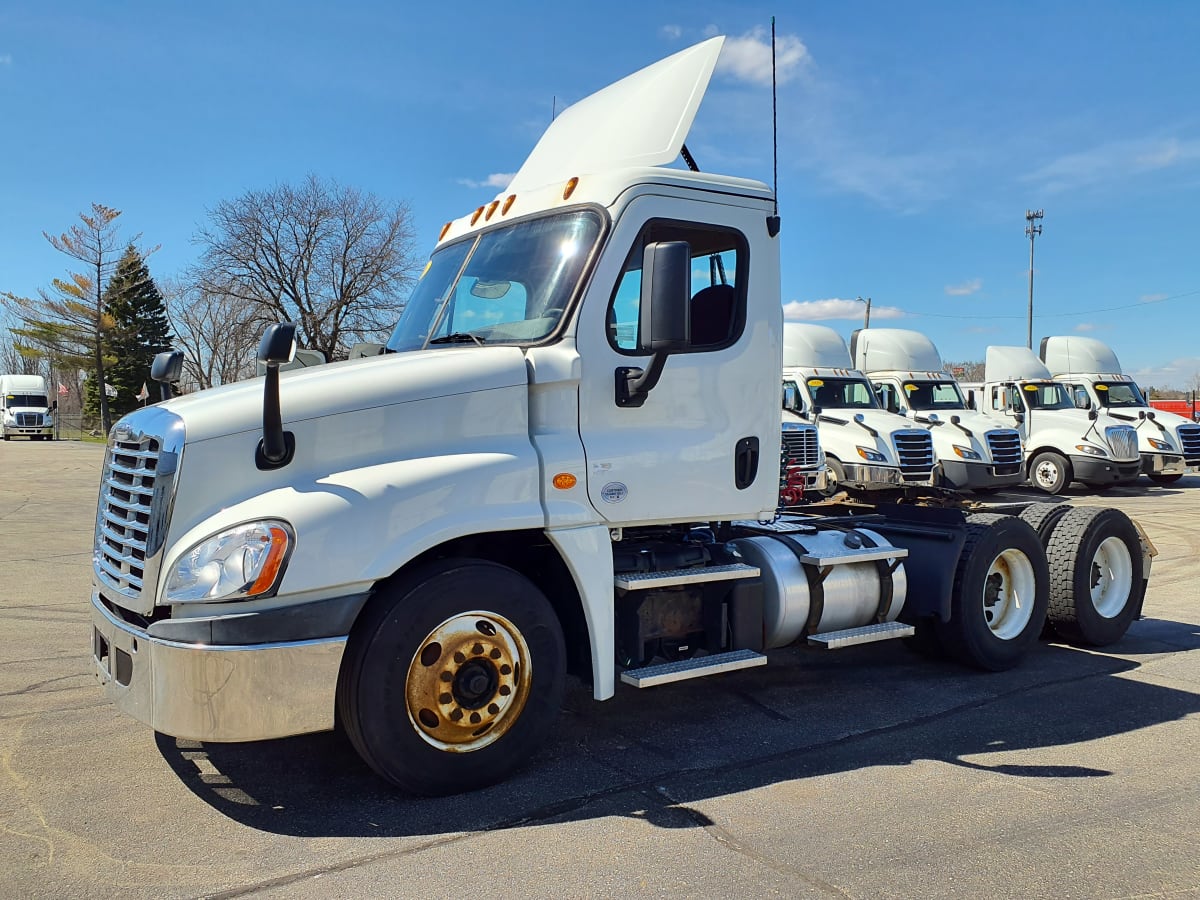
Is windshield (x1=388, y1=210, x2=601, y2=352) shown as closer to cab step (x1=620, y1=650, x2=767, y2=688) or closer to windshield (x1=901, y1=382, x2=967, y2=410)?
cab step (x1=620, y1=650, x2=767, y2=688)

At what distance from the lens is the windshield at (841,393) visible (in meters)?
17.5

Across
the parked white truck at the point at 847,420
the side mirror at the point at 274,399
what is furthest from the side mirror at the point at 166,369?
the parked white truck at the point at 847,420

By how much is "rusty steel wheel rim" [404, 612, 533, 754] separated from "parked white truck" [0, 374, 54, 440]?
54673 mm

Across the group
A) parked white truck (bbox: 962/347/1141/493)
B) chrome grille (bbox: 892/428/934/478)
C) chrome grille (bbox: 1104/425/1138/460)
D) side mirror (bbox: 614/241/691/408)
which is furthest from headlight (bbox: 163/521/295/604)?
chrome grille (bbox: 1104/425/1138/460)

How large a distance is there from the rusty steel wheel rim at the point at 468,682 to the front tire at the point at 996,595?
10.7 feet

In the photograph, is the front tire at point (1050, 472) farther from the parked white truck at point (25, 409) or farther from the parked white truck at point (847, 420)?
the parked white truck at point (25, 409)

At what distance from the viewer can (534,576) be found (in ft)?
15.8

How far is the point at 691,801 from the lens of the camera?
13.7 feet

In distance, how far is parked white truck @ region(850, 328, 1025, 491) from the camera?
18547mm

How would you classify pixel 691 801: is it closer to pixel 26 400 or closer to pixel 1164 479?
pixel 1164 479

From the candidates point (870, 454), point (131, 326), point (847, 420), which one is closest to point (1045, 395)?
point (847, 420)

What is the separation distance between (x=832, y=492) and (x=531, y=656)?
25.2 ft

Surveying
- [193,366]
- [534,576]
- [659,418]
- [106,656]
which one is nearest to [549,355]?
[659,418]

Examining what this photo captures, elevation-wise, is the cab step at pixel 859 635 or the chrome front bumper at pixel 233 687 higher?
the chrome front bumper at pixel 233 687
